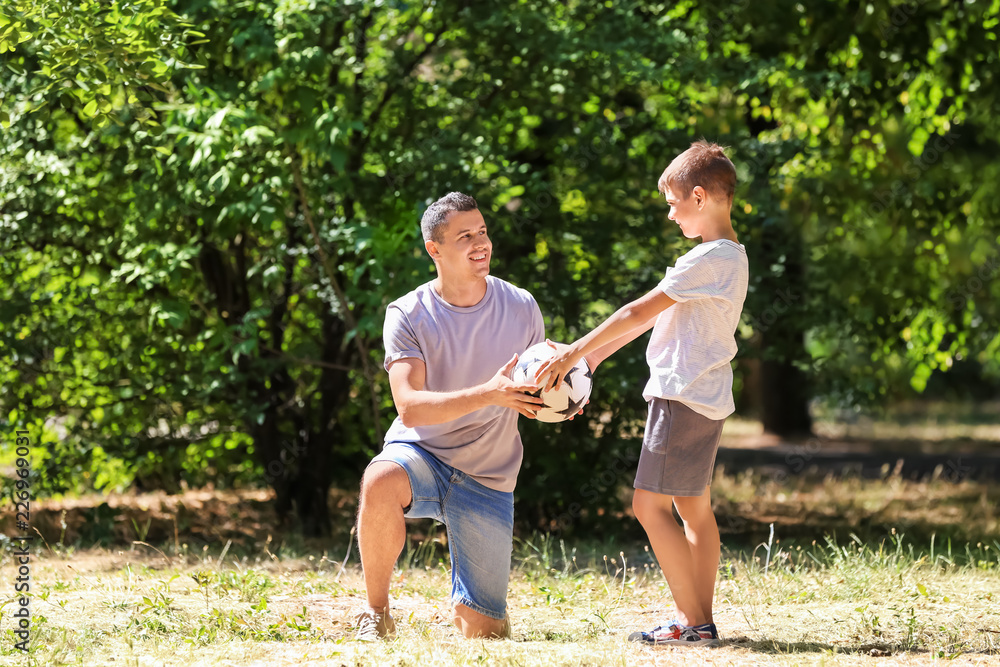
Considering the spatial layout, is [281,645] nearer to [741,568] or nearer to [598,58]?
[741,568]

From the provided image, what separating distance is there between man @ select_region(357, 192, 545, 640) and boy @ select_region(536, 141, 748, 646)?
1.38ft

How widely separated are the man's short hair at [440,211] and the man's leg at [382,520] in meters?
0.95

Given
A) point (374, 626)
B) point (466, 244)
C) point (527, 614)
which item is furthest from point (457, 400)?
point (527, 614)

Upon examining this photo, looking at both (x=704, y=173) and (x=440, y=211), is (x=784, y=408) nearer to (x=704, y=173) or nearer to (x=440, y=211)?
(x=704, y=173)

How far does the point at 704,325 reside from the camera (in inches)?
143

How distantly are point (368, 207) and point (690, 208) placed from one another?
3.15 m

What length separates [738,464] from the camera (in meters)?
12.3

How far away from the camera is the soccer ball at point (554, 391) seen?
11.7ft

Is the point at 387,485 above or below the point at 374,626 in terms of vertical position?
above

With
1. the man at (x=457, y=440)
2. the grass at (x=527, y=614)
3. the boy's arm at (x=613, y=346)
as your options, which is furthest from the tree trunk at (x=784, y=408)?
the man at (x=457, y=440)

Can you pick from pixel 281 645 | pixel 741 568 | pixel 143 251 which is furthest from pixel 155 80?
pixel 741 568

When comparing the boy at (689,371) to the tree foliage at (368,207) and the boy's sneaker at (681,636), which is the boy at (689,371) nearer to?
the boy's sneaker at (681,636)

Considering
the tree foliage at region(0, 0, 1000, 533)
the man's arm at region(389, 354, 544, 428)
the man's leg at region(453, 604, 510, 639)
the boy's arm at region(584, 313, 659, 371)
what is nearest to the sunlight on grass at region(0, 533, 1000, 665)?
the man's leg at region(453, 604, 510, 639)

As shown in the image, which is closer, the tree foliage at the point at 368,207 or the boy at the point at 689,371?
the boy at the point at 689,371
